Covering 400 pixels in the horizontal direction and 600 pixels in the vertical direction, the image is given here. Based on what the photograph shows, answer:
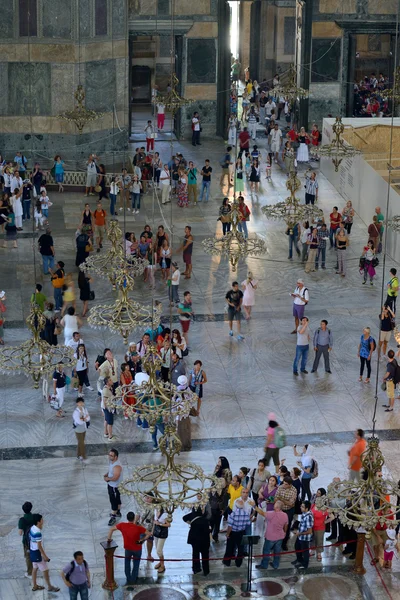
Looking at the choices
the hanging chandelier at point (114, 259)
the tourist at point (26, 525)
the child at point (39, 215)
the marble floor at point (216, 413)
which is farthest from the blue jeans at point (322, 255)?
the tourist at point (26, 525)

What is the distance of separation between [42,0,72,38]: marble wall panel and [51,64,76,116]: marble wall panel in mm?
855

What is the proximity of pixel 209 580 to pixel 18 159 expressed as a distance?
17231 millimetres

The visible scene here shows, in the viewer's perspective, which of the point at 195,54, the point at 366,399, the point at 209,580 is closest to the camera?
the point at 209,580

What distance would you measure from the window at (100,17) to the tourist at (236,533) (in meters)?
19.8

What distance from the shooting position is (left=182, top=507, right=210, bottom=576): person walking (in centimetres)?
1527

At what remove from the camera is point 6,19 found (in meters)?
32.3

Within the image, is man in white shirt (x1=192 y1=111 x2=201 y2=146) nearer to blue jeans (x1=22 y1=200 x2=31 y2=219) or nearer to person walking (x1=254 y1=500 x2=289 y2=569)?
blue jeans (x1=22 y1=200 x2=31 y2=219)

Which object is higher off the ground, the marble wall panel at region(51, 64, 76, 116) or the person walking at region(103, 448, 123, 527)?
the marble wall panel at region(51, 64, 76, 116)

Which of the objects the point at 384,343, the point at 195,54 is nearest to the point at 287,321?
the point at 384,343

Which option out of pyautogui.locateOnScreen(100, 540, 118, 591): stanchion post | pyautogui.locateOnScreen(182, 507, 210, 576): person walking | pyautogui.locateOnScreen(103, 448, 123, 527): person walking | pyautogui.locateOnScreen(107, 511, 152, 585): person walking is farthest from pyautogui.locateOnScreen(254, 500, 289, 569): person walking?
pyautogui.locateOnScreen(103, 448, 123, 527): person walking

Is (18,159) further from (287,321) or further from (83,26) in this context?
(287,321)

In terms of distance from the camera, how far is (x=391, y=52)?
42938 mm

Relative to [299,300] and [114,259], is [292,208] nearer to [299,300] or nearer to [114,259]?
[299,300]

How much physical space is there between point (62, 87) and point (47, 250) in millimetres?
9541
